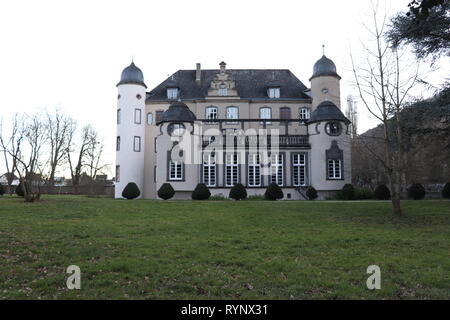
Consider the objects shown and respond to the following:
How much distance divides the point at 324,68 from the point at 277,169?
39.7 feet

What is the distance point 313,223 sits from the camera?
42.8 ft

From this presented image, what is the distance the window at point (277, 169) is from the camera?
28703 millimetres

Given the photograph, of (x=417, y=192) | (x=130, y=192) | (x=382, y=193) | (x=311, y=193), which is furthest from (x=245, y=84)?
(x=417, y=192)

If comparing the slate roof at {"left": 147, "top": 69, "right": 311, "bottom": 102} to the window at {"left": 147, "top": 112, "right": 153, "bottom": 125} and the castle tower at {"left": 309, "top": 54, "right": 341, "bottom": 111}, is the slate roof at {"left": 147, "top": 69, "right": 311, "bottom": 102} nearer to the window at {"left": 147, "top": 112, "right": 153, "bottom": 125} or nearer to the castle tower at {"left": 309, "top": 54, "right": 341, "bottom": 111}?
the window at {"left": 147, "top": 112, "right": 153, "bottom": 125}

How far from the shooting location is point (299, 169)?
28.9 meters

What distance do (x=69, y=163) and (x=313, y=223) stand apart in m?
40.0

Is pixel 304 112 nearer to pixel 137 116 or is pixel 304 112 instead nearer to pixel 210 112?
pixel 210 112

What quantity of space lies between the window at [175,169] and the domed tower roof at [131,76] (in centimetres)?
1024

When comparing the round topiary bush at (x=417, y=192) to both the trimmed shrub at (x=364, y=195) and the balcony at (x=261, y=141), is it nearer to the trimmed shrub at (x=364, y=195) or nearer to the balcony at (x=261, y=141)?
the trimmed shrub at (x=364, y=195)

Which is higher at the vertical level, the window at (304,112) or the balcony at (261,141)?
the window at (304,112)

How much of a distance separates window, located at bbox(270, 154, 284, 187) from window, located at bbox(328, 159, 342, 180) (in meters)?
3.62

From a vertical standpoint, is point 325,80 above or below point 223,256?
above

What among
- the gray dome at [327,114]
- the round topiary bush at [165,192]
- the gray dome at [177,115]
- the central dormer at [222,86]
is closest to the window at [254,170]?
the gray dome at [327,114]
